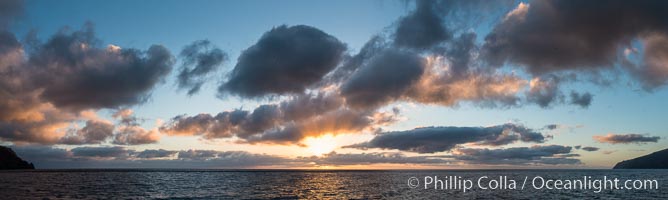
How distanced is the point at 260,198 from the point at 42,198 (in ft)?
127

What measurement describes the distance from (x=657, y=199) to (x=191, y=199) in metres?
88.6

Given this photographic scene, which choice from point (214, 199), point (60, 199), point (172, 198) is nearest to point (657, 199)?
point (214, 199)

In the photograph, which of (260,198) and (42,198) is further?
(260,198)

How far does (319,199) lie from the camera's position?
80.2 m

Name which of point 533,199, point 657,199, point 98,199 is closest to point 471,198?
point 533,199

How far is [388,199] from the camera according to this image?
78.7 metres

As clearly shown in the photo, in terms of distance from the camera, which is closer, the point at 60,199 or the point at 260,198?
the point at 60,199

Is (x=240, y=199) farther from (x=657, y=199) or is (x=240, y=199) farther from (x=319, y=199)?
(x=657, y=199)

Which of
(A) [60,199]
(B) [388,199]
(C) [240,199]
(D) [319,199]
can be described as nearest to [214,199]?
(C) [240,199]

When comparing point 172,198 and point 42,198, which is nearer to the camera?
point 42,198

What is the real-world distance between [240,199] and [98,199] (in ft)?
84.1

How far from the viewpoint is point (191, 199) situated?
7956 cm

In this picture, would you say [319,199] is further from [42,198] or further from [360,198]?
[42,198]

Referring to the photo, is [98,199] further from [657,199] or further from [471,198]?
[657,199]
